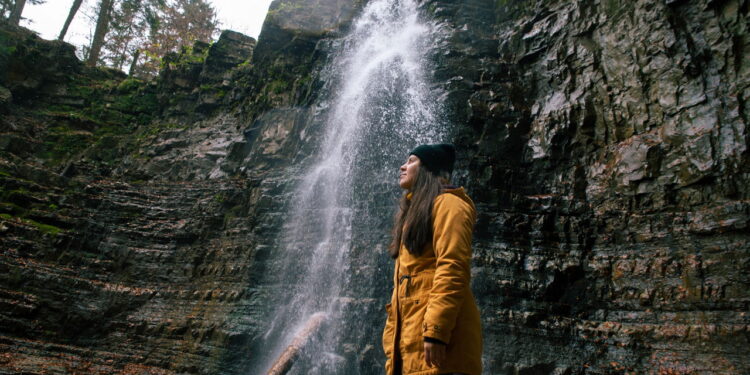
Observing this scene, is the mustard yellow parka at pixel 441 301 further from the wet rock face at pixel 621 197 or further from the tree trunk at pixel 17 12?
the tree trunk at pixel 17 12

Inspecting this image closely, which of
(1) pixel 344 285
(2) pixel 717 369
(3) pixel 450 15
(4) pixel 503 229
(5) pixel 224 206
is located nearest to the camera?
Result: (2) pixel 717 369

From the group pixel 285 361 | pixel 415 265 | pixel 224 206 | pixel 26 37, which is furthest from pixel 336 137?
pixel 26 37

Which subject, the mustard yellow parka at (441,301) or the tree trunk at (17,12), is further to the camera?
the tree trunk at (17,12)

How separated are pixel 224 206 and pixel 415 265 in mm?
9750

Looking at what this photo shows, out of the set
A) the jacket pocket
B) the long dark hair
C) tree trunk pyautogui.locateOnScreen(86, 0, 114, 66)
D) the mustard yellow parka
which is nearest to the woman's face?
the long dark hair

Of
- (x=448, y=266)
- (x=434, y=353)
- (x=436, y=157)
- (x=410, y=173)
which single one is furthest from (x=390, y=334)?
(x=436, y=157)

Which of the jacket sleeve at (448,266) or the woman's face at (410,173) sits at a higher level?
the woman's face at (410,173)

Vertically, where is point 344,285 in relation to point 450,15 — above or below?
below

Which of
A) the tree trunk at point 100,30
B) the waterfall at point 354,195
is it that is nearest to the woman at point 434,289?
the waterfall at point 354,195

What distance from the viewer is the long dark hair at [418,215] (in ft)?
7.55

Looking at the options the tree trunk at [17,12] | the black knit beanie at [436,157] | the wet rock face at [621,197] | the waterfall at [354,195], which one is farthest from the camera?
the tree trunk at [17,12]

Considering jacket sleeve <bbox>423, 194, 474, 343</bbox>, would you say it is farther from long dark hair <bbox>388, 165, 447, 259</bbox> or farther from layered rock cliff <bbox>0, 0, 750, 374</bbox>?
layered rock cliff <bbox>0, 0, 750, 374</bbox>

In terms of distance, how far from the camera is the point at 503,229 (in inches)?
310

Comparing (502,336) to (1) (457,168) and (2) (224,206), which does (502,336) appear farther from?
(2) (224,206)
